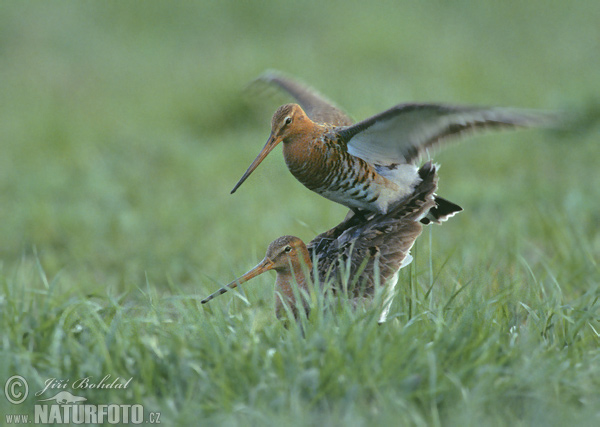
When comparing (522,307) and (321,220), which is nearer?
(522,307)

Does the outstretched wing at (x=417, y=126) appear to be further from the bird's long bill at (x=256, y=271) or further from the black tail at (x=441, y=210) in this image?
the bird's long bill at (x=256, y=271)

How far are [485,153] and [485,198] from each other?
4.76 ft

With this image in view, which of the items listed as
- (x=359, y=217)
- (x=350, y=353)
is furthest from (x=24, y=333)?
(x=359, y=217)

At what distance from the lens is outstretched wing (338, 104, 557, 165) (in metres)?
4.04

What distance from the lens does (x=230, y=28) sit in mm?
12422

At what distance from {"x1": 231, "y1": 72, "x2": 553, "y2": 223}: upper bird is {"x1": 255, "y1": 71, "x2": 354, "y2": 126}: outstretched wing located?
0.54 meters

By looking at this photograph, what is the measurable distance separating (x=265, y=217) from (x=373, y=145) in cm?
296

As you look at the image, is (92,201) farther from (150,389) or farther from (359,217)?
(150,389)

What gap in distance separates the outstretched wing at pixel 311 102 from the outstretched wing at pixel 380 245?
0.76m

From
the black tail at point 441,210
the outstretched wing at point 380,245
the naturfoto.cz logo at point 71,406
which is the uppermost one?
the black tail at point 441,210

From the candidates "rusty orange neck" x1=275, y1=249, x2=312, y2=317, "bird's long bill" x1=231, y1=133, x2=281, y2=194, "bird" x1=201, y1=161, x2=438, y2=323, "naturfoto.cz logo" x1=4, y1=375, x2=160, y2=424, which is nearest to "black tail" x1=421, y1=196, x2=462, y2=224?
"bird" x1=201, y1=161, x2=438, y2=323

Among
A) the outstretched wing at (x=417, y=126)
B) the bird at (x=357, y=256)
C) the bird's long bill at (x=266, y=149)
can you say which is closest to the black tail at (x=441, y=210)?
the bird at (x=357, y=256)

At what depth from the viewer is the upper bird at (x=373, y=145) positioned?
4125 millimetres

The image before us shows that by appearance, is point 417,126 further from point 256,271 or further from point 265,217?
point 265,217
